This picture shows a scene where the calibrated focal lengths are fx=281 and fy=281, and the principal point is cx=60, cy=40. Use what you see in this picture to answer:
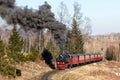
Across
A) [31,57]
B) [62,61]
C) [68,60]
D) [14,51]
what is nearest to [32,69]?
[62,61]

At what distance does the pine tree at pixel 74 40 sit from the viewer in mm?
86312

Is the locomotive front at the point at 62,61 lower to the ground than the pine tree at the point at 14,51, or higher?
lower

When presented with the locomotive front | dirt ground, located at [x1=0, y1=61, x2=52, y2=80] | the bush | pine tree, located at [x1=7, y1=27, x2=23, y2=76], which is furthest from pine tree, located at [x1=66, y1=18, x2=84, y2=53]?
pine tree, located at [x1=7, y1=27, x2=23, y2=76]

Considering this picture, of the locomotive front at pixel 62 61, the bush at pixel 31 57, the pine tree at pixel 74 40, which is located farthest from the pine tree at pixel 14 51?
the pine tree at pixel 74 40

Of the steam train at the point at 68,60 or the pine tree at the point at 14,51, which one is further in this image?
the steam train at the point at 68,60

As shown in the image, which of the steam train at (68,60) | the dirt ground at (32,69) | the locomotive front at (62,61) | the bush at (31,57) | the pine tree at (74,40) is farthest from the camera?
the pine tree at (74,40)

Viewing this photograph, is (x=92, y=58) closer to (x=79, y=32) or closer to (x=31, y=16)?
(x=79, y=32)

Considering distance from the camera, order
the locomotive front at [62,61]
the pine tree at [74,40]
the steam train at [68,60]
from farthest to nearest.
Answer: the pine tree at [74,40]
the steam train at [68,60]
the locomotive front at [62,61]

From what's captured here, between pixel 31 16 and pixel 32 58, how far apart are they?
28142mm

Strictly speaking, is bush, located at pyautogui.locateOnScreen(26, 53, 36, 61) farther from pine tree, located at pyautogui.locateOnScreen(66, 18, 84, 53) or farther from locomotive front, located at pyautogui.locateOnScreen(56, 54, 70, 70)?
pine tree, located at pyautogui.locateOnScreen(66, 18, 84, 53)

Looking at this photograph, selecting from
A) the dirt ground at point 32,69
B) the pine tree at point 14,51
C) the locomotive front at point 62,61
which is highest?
the pine tree at point 14,51

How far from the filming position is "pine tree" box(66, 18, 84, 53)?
283ft

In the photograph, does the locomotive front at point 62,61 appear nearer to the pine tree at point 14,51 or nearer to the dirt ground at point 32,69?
the dirt ground at point 32,69

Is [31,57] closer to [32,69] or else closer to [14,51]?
[32,69]
